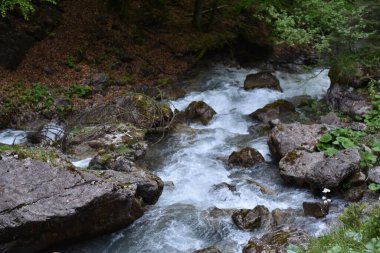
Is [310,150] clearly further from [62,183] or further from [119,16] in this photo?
[119,16]

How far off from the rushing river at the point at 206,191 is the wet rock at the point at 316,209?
14 cm

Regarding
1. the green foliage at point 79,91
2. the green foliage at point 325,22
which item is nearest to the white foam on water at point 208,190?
the green foliage at point 325,22

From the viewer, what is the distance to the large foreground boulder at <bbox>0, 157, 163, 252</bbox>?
7.61 meters

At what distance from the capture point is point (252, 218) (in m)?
8.68

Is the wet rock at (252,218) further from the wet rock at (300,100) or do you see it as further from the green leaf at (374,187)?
the wet rock at (300,100)

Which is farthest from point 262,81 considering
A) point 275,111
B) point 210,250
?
point 210,250

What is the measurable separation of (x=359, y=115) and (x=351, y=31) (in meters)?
2.56

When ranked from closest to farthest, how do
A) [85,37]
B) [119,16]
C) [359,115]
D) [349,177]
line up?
1. [349,177]
2. [359,115]
3. [85,37]
4. [119,16]

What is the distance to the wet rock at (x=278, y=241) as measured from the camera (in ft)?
24.0

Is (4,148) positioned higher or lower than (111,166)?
higher

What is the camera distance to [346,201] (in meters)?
9.29

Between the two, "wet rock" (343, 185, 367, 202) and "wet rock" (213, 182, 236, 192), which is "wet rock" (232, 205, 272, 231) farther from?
"wet rock" (343, 185, 367, 202)

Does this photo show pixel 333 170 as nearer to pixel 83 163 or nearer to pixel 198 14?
pixel 83 163

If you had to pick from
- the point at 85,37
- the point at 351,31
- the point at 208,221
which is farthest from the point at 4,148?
the point at 351,31
